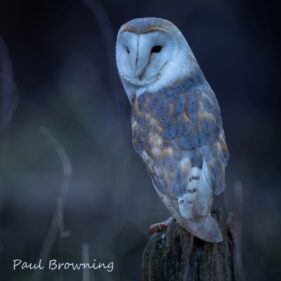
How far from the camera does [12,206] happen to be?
5.36m

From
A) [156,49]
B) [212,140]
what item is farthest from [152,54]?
[212,140]

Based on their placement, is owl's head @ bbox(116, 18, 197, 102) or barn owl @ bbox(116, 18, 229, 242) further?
owl's head @ bbox(116, 18, 197, 102)

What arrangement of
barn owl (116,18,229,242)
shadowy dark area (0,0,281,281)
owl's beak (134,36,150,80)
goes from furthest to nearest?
shadowy dark area (0,0,281,281)
owl's beak (134,36,150,80)
barn owl (116,18,229,242)

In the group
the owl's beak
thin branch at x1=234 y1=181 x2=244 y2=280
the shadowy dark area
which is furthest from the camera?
the shadowy dark area

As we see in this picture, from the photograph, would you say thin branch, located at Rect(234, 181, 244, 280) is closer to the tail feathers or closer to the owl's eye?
the tail feathers

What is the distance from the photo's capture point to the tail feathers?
2354 millimetres

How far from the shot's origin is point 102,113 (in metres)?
5.45

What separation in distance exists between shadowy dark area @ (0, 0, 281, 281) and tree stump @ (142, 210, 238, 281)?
2.35 m

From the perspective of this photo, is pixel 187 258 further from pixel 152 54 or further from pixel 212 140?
pixel 152 54

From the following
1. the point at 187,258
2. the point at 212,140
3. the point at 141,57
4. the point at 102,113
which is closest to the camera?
the point at 187,258

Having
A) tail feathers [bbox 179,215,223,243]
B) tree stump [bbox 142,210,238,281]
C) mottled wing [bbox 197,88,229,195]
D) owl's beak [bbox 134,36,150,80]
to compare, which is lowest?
tree stump [bbox 142,210,238,281]

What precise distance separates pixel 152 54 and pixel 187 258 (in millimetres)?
963

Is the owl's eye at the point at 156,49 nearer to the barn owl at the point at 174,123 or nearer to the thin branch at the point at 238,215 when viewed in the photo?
the barn owl at the point at 174,123

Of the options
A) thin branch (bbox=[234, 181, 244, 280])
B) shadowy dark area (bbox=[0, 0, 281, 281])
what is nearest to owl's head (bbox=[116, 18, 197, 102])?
thin branch (bbox=[234, 181, 244, 280])
